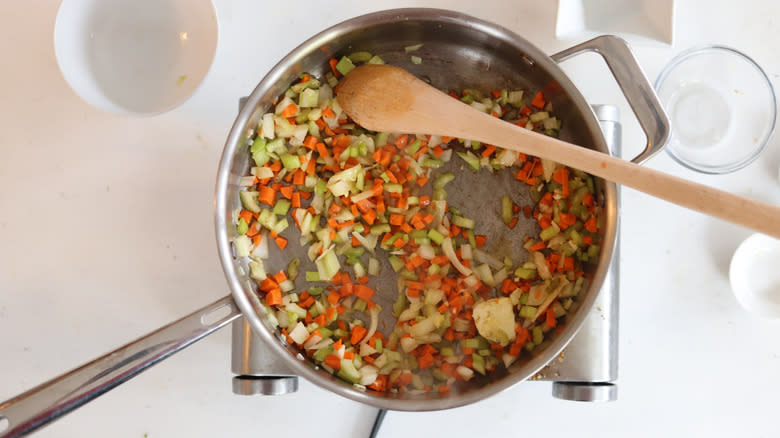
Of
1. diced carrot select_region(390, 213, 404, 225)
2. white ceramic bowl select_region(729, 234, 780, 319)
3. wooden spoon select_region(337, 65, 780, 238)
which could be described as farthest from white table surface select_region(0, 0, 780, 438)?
diced carrot select_region(390, 213, 404, 225)

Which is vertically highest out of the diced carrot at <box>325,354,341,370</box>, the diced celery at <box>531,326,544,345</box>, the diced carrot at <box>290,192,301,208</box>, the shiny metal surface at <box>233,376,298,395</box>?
the diced carrot at <box>290,192,301,208</box>

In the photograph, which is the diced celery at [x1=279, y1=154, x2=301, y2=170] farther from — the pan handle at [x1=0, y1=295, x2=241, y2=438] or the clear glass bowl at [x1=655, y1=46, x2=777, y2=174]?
the clear glass bowl at [x1=655, y1=46, x2=777, y2=174]

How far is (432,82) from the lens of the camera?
3.84 ft

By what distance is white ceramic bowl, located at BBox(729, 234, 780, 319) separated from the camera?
46.1 inches

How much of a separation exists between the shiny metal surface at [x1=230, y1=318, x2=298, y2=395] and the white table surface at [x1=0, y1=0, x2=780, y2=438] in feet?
0.46

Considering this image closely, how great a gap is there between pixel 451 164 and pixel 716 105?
1.90 feet

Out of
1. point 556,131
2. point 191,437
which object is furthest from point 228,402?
point 556,131

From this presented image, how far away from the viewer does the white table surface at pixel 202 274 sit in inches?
45.9

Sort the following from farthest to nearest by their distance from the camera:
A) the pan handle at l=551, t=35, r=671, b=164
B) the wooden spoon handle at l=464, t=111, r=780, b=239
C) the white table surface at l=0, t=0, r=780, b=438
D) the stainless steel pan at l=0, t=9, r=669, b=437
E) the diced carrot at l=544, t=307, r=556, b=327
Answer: the white table surface at l=0, t=0, r=780, b=438, the diced carrot at l=544, t=307, r=556, b=327, the pan handle at l=551, t=35, r=671, b=164, the stainless steel pan at l=0, t=9, r=669, b=437, the wooden spoon handle at l=464, t=111, r=780, b=239

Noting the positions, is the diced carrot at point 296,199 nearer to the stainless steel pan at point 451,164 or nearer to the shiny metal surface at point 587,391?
the stainless steel pan at point 451,164

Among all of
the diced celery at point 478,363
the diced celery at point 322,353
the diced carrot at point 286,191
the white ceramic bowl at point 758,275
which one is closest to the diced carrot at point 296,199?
the diced carrot at point 286,191

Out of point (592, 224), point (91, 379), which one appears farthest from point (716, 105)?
point (91, 379)

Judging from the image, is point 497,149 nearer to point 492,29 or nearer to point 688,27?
point 492,29

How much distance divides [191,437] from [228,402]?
0.10m
